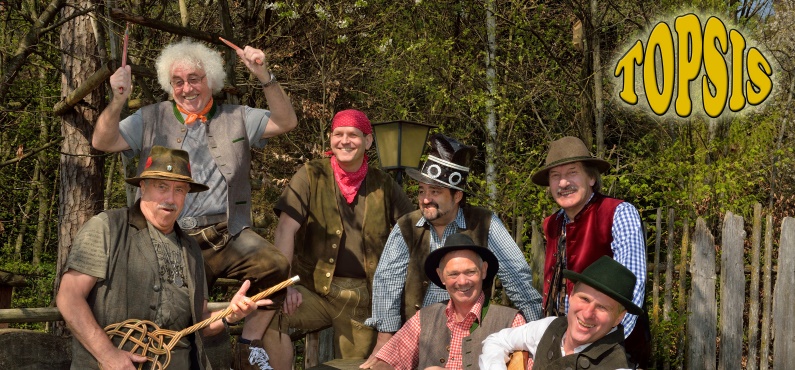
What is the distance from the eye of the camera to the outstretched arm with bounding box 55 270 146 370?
365cm

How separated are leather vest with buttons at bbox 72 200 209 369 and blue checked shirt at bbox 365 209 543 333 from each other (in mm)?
1112

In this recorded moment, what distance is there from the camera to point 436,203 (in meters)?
4.77

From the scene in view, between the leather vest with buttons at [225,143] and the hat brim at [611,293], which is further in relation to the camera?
the leather vest with buttons at [225,143]

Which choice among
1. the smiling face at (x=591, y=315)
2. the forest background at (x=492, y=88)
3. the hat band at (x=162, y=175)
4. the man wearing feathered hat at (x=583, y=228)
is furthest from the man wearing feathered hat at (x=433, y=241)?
the forest background at (x=492, y=88)

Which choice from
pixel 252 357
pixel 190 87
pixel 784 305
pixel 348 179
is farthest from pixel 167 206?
pixel 784 305

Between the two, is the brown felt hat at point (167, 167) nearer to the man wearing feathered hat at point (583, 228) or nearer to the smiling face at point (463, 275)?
the smiling face at point (463, 275)

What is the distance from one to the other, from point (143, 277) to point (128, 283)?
67 millimetres

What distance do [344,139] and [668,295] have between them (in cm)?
313

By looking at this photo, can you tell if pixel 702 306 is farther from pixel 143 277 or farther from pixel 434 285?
pixel 143 277

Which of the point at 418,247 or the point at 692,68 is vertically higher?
the point at 692,68

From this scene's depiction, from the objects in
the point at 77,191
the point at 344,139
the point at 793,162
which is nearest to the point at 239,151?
the point at 344,139

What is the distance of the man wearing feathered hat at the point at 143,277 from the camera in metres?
3.69

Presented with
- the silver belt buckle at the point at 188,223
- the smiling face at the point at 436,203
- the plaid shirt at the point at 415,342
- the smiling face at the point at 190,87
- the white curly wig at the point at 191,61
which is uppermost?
the white curly wig at the point at 191,61

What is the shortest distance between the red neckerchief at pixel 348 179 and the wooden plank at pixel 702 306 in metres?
2.85
